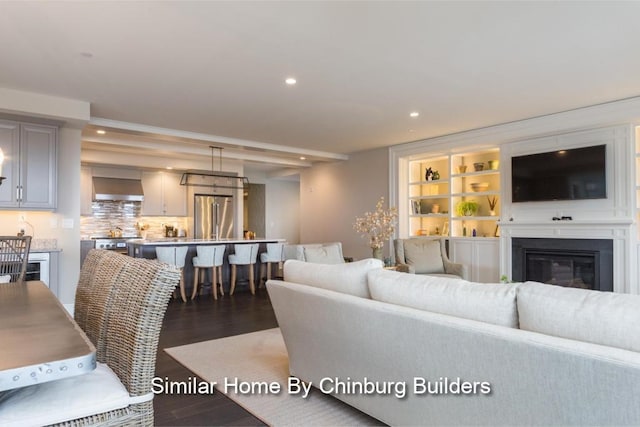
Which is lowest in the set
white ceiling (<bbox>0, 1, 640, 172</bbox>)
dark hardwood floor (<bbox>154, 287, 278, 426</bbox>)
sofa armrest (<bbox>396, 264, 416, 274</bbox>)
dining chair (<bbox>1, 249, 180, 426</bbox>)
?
dark hardwood floor (<bbox>154, 287, 278, 426</bbox>)

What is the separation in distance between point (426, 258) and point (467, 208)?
1864 mm

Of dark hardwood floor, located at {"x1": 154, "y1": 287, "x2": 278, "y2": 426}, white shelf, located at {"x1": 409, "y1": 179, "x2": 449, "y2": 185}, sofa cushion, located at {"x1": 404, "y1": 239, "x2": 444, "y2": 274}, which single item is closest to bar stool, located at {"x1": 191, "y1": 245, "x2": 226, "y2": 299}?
dark hardwood floor, located at {"x1": 154, "y1": 287, "x2": 278, "y2": 426}

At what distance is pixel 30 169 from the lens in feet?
16.1

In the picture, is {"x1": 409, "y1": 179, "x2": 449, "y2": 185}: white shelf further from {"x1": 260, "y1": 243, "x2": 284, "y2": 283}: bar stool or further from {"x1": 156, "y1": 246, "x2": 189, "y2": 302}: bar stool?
{"x1": 156, "y1": 246, "x2": 189, "y2": 302}: bar stool

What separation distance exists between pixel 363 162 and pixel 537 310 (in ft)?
22.9

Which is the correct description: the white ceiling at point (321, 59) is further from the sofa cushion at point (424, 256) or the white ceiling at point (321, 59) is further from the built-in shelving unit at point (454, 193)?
the sofa cushion at point (424, 256)

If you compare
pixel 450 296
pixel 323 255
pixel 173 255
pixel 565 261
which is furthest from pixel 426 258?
pixel 450 296

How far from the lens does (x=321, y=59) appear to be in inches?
145

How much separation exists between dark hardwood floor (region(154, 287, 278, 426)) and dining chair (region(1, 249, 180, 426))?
1.04 m

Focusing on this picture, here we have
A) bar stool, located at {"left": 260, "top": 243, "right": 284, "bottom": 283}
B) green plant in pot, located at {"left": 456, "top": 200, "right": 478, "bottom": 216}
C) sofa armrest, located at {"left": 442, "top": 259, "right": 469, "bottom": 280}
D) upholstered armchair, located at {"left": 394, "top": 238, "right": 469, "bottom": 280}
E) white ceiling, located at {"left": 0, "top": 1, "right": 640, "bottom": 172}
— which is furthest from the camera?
bar stool, located at {"left": 260, "top": 243, "right": 284, "bottom": 283}

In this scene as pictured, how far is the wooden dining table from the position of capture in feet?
3.48

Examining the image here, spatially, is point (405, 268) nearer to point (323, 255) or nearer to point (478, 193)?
point (323, 255)

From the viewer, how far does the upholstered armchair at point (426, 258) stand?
5.66 metres

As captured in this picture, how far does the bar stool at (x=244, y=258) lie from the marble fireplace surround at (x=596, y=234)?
4.02 metres
